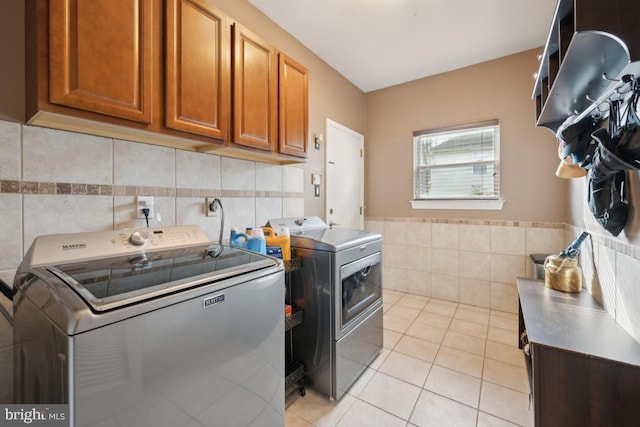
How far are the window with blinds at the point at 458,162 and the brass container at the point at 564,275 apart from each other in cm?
120

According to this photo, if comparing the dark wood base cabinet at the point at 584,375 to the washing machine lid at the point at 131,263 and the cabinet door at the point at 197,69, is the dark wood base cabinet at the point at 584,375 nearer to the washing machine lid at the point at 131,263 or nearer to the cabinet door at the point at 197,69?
the washing machine lid at the point at 131,263

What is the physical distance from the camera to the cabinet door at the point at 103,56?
38.0 inches

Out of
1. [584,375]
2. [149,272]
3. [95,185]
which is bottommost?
[584,375]

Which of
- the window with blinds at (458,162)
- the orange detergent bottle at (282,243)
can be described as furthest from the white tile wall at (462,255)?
the orange detergent bottle at (282,243)

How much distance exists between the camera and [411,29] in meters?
2.37

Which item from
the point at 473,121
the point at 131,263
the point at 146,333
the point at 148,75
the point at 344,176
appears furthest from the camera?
the point at 344,176

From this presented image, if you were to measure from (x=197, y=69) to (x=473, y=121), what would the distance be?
2842 mm

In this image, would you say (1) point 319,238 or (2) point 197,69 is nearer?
(2) point 197,69

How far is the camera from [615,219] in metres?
1.28

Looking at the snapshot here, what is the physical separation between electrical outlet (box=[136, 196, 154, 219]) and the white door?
1.75 m

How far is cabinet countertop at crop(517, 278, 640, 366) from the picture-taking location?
1.07 metres

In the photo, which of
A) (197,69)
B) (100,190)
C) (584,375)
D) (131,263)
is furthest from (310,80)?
(584,375)

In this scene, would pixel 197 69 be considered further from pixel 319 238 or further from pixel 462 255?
pixel 462 255

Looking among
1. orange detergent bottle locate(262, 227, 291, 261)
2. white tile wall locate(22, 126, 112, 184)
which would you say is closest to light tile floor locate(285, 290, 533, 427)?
orange detergent bottle locate(262, 227, 291, 261)
